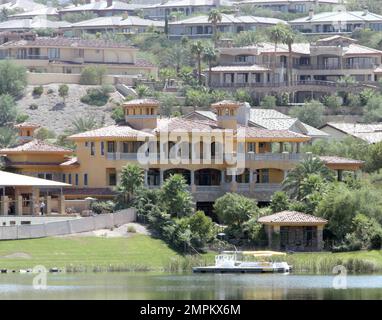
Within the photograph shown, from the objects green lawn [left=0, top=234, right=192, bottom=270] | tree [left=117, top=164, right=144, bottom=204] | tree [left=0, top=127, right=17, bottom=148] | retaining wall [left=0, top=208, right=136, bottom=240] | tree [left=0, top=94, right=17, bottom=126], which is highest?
tree [left=0, top=94, right=17, bottom=126]

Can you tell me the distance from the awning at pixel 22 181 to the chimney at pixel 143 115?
12.5m

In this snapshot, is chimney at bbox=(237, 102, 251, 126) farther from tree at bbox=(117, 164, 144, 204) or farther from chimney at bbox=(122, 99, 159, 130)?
tree at bbox=(117, 164, 144, 204)

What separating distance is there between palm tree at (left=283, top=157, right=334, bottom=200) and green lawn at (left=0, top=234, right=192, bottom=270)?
12860mm

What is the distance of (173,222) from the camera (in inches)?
5536

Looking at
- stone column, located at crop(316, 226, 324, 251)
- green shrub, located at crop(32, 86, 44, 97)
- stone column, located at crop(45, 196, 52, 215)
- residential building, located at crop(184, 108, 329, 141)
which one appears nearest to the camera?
stone column, located at crop(316, 226, 324, 251)

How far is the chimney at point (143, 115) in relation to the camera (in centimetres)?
15600

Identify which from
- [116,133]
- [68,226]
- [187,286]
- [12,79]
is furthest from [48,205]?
[12,79]

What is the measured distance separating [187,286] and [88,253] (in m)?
18.7

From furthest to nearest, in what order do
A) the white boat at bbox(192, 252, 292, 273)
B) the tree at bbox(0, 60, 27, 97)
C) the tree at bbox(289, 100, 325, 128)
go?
the tree at bbox(0, 60, 27, 97) → the tree at bbox(289, 100, 325, 128) → the white boat at bbox(192, 252, 292, 273)

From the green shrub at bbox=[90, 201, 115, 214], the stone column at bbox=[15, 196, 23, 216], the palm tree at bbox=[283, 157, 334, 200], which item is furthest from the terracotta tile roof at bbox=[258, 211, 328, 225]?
the stone column at bbox=[15, 196, 23, 216]

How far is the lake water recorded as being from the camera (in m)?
107

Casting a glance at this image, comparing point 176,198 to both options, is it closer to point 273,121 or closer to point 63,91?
point 273,121
